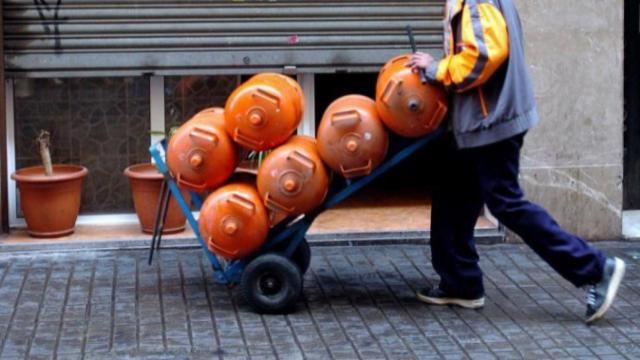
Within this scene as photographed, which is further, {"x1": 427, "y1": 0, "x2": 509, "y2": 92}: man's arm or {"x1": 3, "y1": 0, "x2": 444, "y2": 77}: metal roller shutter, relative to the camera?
{"x1": 3, "y1": 0, "x2": 444, "y2": 77}: metal roller shutter

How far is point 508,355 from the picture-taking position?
265 inches

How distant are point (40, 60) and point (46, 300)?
6.31 feet

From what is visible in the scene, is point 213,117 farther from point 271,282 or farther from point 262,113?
point 271,282

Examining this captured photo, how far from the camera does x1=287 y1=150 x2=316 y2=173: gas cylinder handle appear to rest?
7184 mm

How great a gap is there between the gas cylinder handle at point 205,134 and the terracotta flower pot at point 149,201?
1.83 m

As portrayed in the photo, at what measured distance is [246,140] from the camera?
7.24 m

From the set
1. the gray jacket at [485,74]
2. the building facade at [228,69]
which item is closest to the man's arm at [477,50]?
the gray jacket at [485,74]

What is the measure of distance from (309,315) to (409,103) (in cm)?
132

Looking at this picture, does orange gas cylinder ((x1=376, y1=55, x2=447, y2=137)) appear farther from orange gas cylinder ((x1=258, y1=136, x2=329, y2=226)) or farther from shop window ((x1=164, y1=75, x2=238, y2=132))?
shop window ((x1=164, y1=75, x2=238, y2=132))

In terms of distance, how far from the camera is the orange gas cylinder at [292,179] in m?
7.19

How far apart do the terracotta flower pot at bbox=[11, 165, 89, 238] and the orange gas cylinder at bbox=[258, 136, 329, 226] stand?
2201mm

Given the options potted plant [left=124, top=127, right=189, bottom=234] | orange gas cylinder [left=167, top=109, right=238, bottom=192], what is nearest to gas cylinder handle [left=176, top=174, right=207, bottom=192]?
orange gas cylinder [left=167, top=109, right=238, bottom=192]

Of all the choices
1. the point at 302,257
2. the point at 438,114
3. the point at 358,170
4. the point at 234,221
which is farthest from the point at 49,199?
the point at 438,114

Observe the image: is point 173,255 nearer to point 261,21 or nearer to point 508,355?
point 261,21
